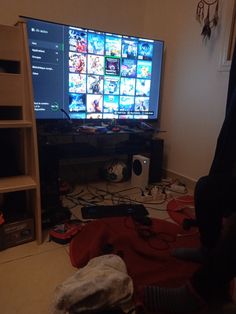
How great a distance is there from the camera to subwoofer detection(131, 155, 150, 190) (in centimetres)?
242

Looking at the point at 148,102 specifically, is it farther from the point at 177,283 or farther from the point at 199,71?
the point at 177,283

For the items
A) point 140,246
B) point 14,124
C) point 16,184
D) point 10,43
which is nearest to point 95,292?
point 140,246

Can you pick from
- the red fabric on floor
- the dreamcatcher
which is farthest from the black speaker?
the dreamcatcher

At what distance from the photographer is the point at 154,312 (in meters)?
1.04

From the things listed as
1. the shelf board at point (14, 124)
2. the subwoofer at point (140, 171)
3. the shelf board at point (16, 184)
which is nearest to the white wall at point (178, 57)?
the subwoofer at point (140, 171)

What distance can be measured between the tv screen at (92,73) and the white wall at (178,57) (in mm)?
182

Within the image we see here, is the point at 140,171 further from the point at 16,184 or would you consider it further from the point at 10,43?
the point at 10,43

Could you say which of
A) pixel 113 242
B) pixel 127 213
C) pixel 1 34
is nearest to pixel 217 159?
pixel 127 213

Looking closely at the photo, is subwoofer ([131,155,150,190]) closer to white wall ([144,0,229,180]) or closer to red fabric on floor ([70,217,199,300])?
white wall ([144,0,229,180])

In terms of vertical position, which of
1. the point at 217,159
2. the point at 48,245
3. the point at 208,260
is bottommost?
the point at 48,245

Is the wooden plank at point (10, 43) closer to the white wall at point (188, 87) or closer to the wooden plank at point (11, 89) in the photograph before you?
the wooden plank at point (11, 89)

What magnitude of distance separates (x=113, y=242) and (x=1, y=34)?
1.25 meters

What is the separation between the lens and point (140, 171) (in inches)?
95.9

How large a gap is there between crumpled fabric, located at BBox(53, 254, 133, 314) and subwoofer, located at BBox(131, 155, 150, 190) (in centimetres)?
134
